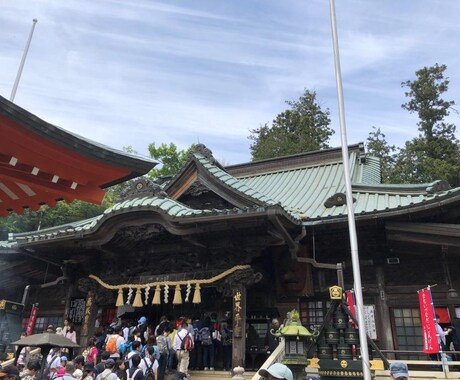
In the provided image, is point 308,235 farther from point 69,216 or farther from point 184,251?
point 69,216

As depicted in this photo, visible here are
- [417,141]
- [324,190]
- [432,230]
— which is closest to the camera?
[432,230]

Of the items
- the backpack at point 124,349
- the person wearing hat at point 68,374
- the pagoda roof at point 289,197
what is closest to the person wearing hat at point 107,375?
the person wearing hat at point 68,374

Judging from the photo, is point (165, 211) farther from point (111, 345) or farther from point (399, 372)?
point (399, 372)

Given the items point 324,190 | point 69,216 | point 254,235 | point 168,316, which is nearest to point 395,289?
point 254,235

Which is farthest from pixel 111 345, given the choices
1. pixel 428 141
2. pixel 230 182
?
pixel 428 141

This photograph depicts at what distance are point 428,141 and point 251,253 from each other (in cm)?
2517

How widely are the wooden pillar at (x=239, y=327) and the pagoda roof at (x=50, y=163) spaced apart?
6.23 metres

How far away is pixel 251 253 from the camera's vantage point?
1129 centimetres

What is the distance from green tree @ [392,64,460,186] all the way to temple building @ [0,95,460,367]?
1761 centimetres

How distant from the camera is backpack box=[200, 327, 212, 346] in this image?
36.4ft

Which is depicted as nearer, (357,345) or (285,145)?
(357,345)

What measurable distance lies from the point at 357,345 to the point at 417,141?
26824mm

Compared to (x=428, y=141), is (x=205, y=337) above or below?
below

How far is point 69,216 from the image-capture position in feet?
109
